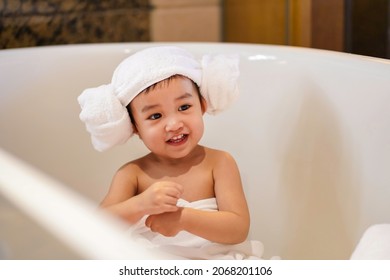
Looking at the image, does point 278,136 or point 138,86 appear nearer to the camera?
point 138,86

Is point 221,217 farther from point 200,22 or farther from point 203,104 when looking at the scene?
point 200,22

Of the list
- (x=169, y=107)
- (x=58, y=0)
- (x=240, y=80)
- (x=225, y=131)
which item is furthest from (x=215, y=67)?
(x=58, y=0)

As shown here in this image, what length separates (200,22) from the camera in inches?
71.8

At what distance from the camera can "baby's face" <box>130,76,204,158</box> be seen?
0.65 meters

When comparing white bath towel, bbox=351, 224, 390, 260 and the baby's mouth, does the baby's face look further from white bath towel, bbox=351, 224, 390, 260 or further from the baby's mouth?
white bath towel, bbox=351, 224, 390, 260

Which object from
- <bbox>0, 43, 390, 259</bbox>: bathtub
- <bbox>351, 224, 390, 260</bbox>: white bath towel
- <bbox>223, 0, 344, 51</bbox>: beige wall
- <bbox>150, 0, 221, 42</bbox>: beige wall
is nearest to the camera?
<bbox>351, 224, 390, 260</bbox>: white bath towel

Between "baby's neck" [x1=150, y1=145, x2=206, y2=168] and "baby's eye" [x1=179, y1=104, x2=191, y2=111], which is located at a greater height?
"baby's eye" [x1=179, y1=104, x2=191, y2=111]

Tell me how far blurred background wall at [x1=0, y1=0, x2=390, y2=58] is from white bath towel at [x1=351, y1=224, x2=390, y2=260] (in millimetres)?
1035

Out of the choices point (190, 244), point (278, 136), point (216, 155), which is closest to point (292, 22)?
point (278, 136)

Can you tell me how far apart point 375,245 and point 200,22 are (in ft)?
4.34

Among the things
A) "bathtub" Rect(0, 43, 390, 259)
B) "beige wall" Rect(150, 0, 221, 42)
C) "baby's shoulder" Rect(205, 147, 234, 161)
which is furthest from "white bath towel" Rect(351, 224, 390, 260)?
"beige wall" Rect(150, 0, 221, 42)

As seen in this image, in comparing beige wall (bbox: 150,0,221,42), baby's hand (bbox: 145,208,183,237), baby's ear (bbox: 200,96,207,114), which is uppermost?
beige wall (bbox: 150,0,221,42)

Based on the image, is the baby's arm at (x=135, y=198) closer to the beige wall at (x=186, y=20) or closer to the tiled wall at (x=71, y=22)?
the tiled wall at (x=71, y=22)
